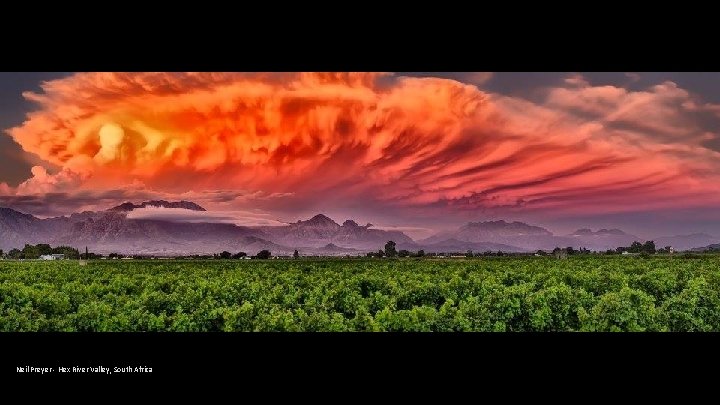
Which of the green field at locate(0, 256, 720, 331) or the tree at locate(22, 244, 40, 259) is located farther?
the tree at locate(22, 244, 40, 259)

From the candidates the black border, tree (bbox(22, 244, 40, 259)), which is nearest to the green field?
the black border

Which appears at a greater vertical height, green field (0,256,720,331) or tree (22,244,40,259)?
tree (22,244,40,259)

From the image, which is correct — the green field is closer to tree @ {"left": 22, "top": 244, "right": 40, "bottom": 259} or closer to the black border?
the black border
